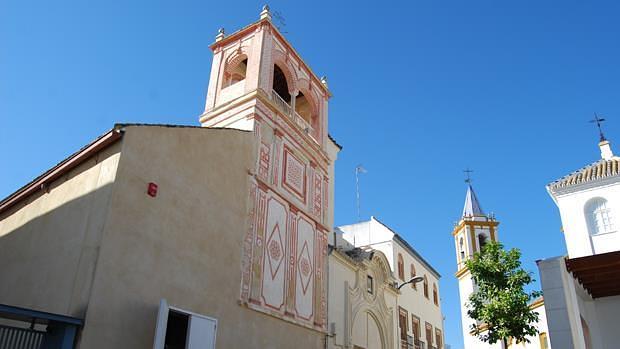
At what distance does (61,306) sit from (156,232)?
2451 millimetres

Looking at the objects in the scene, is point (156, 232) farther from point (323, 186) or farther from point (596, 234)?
point (596, 234)

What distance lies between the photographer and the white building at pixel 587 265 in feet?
38.3

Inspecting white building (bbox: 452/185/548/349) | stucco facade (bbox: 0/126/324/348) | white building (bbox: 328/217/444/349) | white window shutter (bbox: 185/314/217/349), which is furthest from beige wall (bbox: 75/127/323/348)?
white building (bbox: 452/185/548/349)

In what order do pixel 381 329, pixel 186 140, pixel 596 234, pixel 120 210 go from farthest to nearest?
pixel 596 234 < pixel 381 329 < pixel 186 140 < pixel 120 210

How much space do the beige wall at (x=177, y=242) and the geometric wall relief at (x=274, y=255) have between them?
702mm

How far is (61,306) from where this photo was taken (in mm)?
10375

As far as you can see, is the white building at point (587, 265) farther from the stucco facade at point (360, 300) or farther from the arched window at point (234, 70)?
the arched window at point (234, 70)

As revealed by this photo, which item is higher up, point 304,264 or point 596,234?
point 596,234

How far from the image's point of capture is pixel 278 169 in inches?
695

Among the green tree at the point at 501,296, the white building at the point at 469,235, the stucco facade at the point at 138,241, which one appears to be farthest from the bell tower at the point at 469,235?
the stucco facade at the point at 138,241

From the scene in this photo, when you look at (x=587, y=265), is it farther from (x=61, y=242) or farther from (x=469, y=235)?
(x=469, y=235)

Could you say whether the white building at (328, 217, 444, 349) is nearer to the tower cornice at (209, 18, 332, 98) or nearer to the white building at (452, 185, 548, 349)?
the tower cornice at (209, 18, 332, 98)

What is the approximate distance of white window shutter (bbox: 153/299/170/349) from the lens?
33.7 ft

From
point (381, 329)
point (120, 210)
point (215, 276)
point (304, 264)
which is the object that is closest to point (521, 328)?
point (381, 329)
